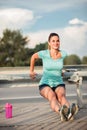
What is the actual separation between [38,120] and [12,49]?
22.6 ft

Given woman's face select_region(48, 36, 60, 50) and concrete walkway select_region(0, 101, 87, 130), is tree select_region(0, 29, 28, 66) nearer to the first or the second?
concrete walkway select_region(0, 101, 87, 130)

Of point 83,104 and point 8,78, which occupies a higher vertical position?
point 8,78

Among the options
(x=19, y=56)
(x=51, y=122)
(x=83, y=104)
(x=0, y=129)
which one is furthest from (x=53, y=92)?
(x=19, y=56)

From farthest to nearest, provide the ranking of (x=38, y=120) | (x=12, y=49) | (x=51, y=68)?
(x=12, y=49) < (x=38, y=120) < (x=51, y=68)

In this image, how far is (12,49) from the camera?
12.3m

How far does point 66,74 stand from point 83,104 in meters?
1.24

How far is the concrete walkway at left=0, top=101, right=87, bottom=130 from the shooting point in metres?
5.05

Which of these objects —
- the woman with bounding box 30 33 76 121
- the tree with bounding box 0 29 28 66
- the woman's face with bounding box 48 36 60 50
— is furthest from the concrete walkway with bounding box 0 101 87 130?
the tree with bounding box 0 29 28 66

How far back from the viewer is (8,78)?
6348mm

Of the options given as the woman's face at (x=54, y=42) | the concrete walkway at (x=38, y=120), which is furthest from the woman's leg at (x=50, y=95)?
the woman's face at (x=54, y=42)

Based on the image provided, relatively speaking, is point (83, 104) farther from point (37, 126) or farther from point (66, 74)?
point (37, 126)

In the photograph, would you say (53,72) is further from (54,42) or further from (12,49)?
(12,49)

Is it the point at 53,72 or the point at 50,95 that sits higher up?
the point at 53,72

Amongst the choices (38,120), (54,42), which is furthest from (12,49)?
(54,42)
